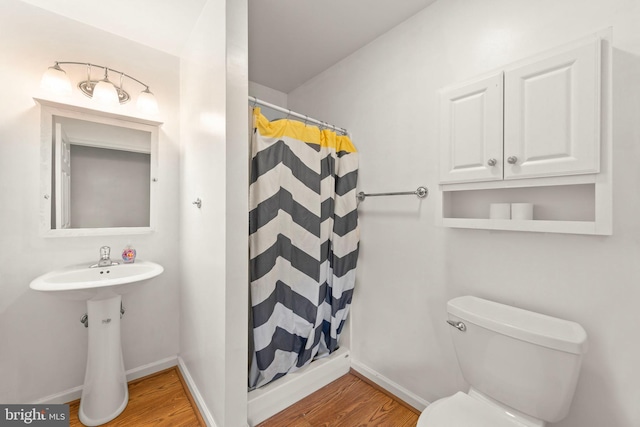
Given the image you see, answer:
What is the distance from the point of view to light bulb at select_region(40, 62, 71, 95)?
1.45 meters

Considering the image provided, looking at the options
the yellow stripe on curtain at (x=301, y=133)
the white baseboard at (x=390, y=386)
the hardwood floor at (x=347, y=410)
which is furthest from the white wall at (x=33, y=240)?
the white baseboard at (x=390, y=386)

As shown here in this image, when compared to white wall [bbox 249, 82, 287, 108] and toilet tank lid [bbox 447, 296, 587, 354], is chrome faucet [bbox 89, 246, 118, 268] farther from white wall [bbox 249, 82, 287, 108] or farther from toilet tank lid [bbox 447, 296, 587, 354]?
toilet tank lid [bbox 447, 296, 587, 354]

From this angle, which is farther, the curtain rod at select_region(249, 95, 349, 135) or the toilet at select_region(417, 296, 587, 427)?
the curtain rod at select_region(249, 95, 349, 135)

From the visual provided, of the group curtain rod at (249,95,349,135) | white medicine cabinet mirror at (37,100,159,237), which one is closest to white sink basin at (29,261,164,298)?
white medicine cabinet mirror at (37,100,159,237)

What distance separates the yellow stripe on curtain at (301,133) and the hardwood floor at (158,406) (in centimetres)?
167

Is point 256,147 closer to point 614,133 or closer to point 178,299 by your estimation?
point 178,299

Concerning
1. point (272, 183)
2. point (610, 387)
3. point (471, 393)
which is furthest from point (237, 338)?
point (610, 387)

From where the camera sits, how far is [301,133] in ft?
5.44

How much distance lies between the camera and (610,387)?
992 millimetres

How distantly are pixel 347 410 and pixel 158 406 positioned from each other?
1.14 metres

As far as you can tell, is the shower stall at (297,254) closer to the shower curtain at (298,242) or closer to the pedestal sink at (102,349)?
the shower curtain at (298,242)

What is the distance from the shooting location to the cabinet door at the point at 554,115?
930 millimetres

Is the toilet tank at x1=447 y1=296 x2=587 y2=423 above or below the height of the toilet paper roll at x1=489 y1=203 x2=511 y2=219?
below

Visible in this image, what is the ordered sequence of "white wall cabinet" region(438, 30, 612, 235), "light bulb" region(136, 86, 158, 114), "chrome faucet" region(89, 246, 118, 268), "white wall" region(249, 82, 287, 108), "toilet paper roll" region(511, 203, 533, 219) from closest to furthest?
1. "white wall cabinet" region(438, 30, 612, 235)
2. "toilet paper roll" region(511, 203, 533, 219)
3. "chrome faucet" region(89, 246, 118, 268)
4. "light bulb" region(136, 86, 158, 114)
5. "white wall" region(249, 82, 287, 108)
